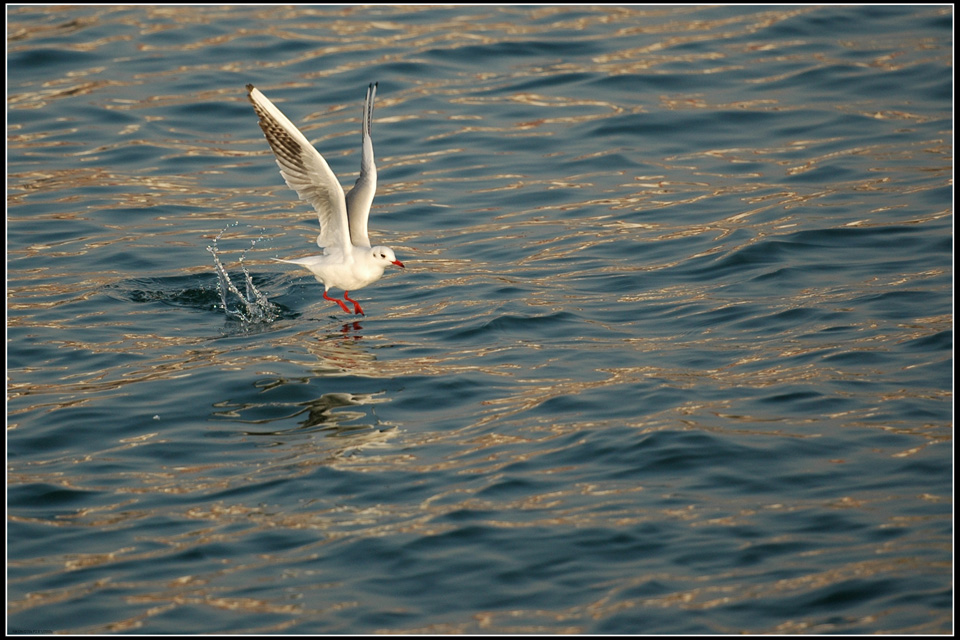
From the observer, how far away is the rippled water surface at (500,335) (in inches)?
230

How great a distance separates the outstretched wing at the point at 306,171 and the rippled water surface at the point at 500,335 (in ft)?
2.63

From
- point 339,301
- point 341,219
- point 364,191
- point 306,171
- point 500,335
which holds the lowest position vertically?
point 500,335

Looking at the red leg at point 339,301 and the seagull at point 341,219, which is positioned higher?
the seagull at point 341,219

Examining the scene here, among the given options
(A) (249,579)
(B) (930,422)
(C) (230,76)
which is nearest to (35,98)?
(C) (230,76)

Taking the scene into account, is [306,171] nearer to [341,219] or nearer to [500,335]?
[341,219]

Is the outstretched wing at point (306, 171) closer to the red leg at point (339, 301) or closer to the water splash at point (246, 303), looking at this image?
the red leg at point (339, 301)

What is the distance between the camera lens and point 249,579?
5867mm

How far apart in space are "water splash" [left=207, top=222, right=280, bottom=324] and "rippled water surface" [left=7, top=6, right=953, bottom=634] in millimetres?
149

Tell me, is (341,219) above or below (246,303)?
above

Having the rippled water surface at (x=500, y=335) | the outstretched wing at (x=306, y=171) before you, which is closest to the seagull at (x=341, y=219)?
the outstretched wing at (x=306, y=171)

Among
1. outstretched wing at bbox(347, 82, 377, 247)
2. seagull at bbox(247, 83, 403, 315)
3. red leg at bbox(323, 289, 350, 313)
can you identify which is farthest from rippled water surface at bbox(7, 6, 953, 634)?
outstretched wing at bbox(347, 82, 377, 247)

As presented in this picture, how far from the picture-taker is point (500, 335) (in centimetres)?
904

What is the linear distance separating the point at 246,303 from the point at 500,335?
235 cm

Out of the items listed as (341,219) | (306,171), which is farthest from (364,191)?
(306,171)
